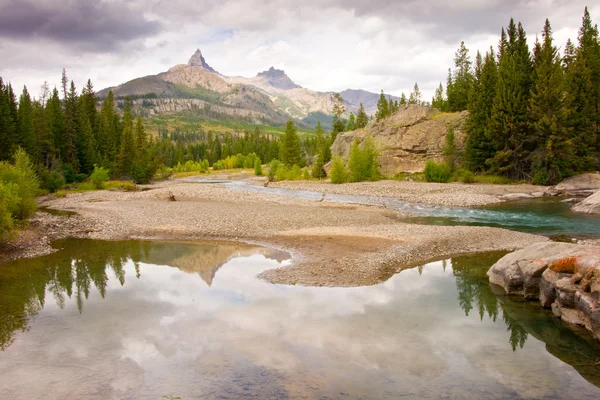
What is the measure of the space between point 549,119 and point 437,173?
1628 cm

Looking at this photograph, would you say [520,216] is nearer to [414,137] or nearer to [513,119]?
[513,119]

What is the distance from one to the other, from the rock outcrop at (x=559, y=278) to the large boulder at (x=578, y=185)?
3631 centimetres

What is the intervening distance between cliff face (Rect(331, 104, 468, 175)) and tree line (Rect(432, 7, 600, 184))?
8.49 meters

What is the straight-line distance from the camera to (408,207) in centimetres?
4016

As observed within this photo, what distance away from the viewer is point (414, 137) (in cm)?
7650

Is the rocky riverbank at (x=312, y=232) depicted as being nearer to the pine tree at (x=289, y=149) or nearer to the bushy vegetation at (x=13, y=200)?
the bushy vegetation at (x=13, y=200)

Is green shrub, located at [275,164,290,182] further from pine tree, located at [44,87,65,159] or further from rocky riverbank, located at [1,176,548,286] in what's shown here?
pine tree, located at [44,87,65,159]

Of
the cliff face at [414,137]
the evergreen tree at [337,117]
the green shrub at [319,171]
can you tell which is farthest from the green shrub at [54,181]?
the evergreen tree at [337,117]

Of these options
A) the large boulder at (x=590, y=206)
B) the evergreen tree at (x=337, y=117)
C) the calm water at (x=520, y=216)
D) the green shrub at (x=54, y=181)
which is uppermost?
the evergreen tree at (x=337, y=117)

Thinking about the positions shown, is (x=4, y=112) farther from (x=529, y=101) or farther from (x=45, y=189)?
(x=529, y=101)

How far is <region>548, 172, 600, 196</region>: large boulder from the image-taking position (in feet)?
154

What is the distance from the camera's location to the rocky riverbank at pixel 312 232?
762 inches

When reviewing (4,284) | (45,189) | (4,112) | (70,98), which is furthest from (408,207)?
(70,98)

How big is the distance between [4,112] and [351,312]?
6313 centimetres
